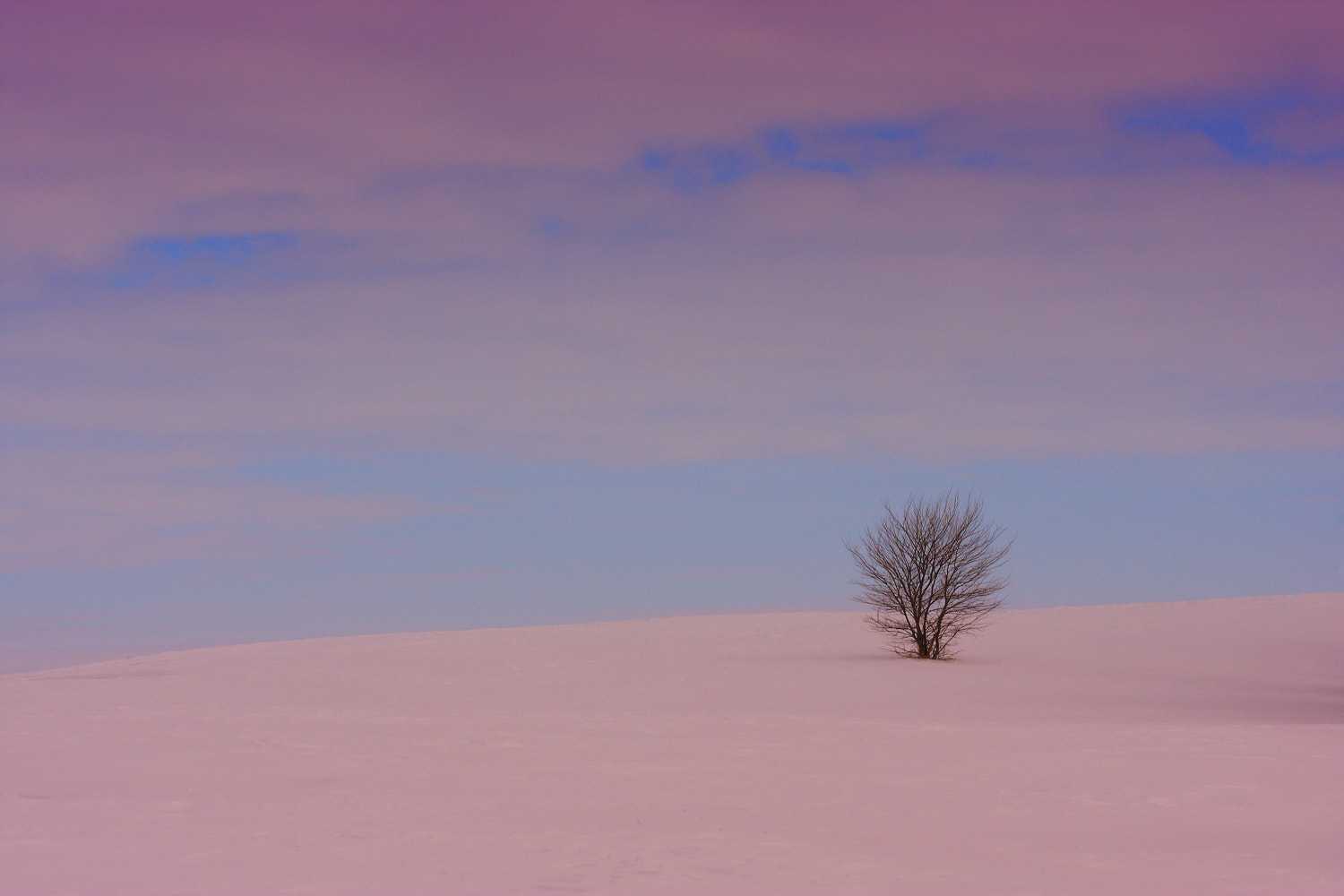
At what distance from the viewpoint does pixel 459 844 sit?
9.68 m

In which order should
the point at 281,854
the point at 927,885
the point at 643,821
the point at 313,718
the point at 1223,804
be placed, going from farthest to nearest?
1. the point at 313,718
2. the point at 1223,804
3. the point at 643,821
4. the point at 281,854
5. the point at 927,885

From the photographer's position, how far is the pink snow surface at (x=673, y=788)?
345 inches

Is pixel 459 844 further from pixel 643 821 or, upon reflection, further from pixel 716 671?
pixel 716 671

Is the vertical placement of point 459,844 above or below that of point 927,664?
below

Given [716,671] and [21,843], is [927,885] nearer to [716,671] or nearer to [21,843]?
[21,843]

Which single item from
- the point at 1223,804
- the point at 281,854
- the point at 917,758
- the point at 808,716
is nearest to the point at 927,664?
the point at 808,716

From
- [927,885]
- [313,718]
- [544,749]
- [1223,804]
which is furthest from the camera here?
[313,718]

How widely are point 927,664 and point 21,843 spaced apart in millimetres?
25538

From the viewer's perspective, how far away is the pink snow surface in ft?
28.8

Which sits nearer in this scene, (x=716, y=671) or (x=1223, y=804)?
(x=1223, y=804)

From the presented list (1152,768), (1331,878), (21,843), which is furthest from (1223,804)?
(21,843)

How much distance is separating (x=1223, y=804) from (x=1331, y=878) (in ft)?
11.0

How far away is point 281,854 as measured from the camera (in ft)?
30.2

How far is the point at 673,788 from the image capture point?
12484 millimetres
